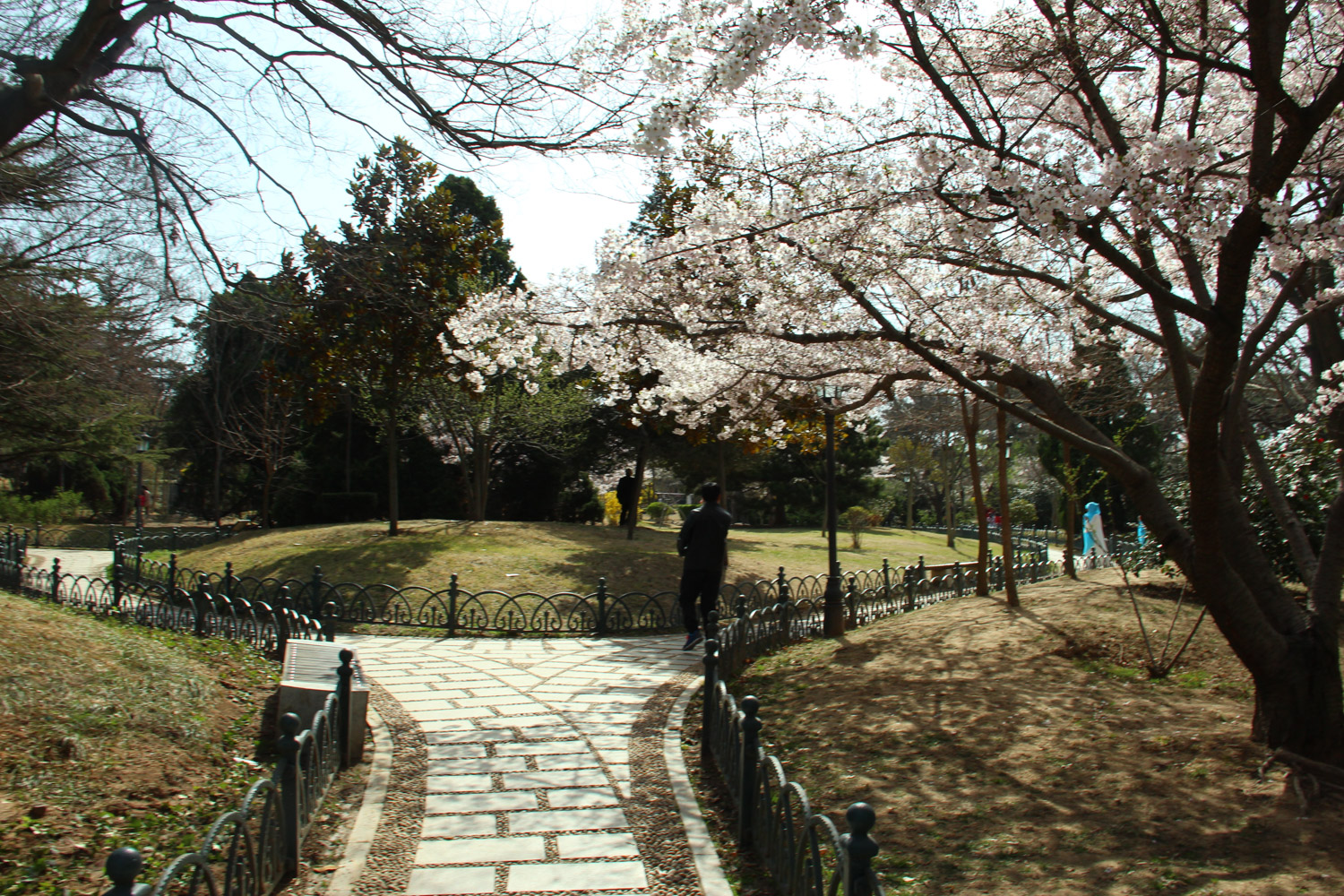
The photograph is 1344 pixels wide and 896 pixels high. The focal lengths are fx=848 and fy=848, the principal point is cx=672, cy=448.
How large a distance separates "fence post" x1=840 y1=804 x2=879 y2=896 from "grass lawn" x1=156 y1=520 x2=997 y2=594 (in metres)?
12.3

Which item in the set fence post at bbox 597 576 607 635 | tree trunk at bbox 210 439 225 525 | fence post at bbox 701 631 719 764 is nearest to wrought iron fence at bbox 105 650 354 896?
fence post at bbox 701 631 719 764

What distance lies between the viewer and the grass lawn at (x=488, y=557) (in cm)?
1529

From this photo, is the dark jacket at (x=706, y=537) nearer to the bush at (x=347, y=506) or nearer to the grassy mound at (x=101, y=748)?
the grassy mound at (x=101, y=748)

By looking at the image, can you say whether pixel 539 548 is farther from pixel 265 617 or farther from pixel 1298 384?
pixel 1298 384

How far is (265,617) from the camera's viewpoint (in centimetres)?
856

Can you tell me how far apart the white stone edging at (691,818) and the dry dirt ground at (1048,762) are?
2.34ft

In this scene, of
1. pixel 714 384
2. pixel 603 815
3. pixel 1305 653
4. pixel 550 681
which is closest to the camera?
pixel 603 815

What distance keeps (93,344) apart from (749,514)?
112ft

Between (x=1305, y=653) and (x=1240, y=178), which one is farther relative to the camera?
(x=1240, y=178)

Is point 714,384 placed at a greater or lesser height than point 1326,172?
lesser

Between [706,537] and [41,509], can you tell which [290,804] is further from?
[41,509]

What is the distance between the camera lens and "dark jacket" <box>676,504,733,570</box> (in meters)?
9.31

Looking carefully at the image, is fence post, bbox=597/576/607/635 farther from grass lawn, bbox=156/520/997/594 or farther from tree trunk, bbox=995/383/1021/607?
tree trunk, bbox=995/383/1021/607

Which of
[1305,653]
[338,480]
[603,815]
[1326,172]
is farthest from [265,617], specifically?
[338,480]
